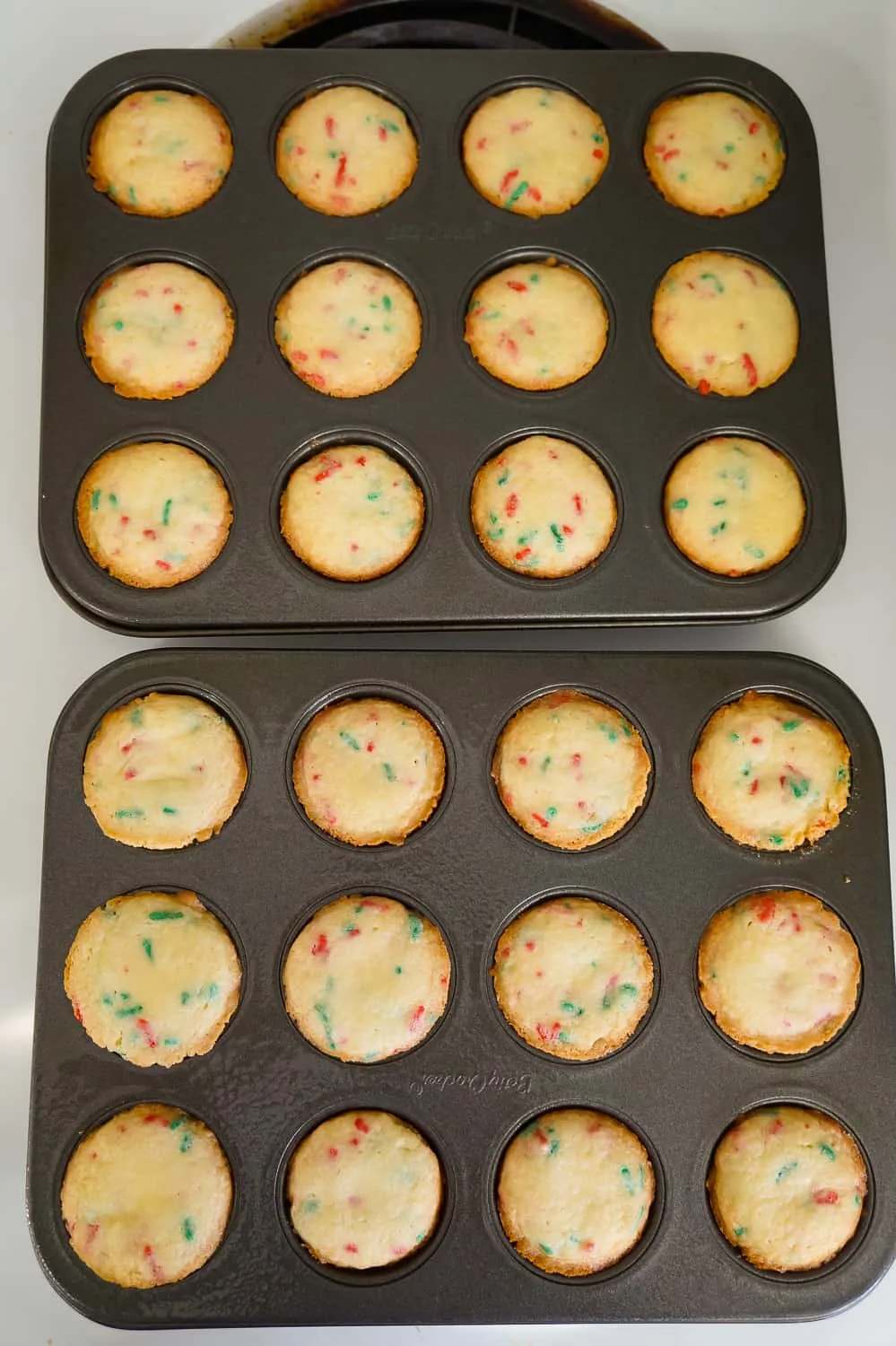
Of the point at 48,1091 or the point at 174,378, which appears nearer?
the point at 48,1091

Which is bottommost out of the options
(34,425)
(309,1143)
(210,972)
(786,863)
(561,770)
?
(309,1143)

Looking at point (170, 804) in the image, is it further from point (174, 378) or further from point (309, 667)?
point (174, 378)

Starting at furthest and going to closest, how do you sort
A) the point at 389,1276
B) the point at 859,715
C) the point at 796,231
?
the point at 796,231 → the point at 859,715 → the point at 389,1276

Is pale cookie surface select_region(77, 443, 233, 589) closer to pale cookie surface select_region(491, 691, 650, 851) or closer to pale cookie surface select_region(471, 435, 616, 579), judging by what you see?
pale cookie surface select_region(471, 435, 616, 579)

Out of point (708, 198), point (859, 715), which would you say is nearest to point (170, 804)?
point (859, 715)

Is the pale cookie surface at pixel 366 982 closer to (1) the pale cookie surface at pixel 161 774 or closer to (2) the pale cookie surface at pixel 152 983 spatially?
(2) the pale cookie surface at pixel 152 983

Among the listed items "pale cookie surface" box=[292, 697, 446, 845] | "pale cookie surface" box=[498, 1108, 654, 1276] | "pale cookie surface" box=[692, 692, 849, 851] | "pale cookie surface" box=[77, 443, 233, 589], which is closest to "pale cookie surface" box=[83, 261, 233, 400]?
"pale cookie surface" box=[77, 443, 233, 589]

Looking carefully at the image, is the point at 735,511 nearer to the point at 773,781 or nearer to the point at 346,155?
the point at 773,781
